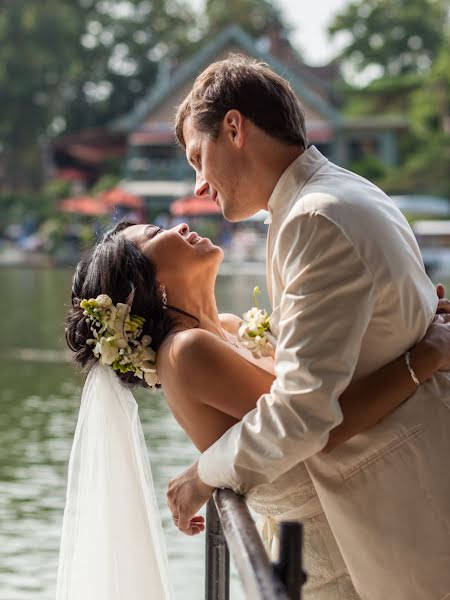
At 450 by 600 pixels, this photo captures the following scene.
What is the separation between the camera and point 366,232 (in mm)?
1971

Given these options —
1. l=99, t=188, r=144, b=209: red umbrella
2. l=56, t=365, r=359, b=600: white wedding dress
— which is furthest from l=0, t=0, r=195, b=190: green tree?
l=56, t=365, r=359, b=600: white wedding dress

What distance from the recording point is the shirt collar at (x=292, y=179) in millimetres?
2129

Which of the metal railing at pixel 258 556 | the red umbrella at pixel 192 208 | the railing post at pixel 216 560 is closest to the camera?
the metal railing at pixel 258 556

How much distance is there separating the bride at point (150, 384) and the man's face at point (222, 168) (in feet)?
0.79

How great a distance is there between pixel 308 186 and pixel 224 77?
23 cm

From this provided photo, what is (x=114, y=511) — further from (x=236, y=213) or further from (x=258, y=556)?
(x=258, y=556)

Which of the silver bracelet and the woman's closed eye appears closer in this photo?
the silver bracelet

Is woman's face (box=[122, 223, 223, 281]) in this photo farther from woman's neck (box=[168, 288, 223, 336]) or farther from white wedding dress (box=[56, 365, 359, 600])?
white wedding dress (box=[56, 365, 359, 600])

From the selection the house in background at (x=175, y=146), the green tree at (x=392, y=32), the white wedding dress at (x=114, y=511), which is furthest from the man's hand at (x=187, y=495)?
the green tree at (x=392, y=32)

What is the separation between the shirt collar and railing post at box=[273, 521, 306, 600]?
2.17 feet

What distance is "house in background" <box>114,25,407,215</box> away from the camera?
45.0m

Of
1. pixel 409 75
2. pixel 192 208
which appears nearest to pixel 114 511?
pixel 192 208

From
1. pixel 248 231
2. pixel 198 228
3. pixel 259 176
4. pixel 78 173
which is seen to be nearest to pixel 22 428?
pixel 259 176

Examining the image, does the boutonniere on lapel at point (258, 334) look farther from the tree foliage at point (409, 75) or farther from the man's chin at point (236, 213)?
the tree foliage at point (409, 75)
